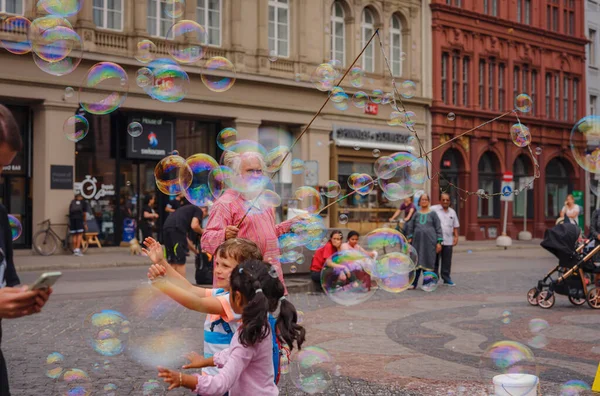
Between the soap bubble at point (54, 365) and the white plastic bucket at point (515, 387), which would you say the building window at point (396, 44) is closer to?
the soap bubble at point (54, 365)

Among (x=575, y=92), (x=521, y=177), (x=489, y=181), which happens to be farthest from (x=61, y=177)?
(x=575, y=92)

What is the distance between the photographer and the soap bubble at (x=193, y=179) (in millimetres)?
6719

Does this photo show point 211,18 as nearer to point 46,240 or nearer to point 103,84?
point 46,240

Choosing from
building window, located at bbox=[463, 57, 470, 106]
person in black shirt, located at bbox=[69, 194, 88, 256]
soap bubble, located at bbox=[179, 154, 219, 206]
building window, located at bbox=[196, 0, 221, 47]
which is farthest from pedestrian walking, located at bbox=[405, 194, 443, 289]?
building window, located at bbox=[463, 57, 470, 106]

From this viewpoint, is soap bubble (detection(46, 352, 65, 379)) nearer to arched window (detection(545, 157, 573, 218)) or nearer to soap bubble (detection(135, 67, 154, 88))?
soap bubble (detection(135, 67, 154, 88))

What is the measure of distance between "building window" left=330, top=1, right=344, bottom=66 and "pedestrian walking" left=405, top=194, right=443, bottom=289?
15.2 metres

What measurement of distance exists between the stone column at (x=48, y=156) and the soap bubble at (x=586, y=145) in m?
15.0

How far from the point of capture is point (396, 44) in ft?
101

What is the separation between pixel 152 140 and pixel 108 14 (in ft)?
12.6

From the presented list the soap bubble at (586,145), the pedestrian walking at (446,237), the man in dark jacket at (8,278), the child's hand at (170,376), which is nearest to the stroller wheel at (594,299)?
the soap bubble at (586,145)

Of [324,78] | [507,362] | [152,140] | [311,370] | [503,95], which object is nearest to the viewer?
[507,362]

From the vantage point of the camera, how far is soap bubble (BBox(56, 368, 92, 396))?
5.59 metres

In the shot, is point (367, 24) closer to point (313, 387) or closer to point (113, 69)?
point (113, 69)

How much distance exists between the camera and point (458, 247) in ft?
91.8
